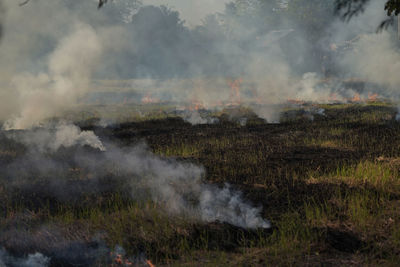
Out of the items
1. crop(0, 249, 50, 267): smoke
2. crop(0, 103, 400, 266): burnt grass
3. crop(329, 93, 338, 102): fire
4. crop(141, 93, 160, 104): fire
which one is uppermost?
crop(329, 93, 338, 102): fire

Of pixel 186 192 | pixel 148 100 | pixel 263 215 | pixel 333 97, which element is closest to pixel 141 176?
pixel 186 192

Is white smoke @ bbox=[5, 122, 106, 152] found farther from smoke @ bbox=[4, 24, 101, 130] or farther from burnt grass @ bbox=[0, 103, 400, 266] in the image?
smoke @ bbox=[4, 24, 101, 130]

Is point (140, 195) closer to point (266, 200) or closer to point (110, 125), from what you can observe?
point (266, 200)

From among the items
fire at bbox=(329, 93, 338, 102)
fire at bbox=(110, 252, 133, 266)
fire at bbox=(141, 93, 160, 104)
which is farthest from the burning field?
fire at bbox=(329, 93, 338, 102)

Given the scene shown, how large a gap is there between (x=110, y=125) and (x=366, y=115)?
11.2 metres

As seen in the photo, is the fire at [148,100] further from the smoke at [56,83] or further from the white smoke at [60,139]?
the white smoke at [60,139]

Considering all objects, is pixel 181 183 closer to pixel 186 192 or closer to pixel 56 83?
pixel 186 192

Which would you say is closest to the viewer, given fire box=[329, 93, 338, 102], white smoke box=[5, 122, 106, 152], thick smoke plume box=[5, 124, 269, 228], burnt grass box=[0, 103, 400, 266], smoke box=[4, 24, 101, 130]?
burnt grass box=[0, 103, 400, 266]

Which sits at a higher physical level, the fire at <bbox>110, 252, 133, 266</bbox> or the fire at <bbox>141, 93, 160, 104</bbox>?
the fire at <bbox>141, 93, 160, 104</bbox>

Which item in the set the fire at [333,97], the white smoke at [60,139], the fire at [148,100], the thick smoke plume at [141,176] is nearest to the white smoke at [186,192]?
the thick smoke plume at [141,176]

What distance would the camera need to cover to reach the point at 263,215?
631 cm

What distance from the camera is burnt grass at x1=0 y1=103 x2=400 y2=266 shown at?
503 cm

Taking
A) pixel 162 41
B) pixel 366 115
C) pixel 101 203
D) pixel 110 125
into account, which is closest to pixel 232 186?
pixel 101 203

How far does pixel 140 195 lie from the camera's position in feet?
23.9
